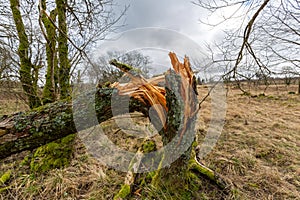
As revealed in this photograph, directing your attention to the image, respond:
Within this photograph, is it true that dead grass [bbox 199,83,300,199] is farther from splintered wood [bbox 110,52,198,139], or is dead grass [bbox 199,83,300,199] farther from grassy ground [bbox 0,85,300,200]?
splintered wood [bbox 110,52,198,139]

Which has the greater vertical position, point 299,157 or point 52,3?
point 52,3

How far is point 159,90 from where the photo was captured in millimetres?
1978

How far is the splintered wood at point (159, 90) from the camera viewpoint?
68.8 inches

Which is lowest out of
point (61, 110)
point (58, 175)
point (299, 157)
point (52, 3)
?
point (299, 157)

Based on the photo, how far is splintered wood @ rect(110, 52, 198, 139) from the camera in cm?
175

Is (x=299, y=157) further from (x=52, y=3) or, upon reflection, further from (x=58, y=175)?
(x=52, y=3)

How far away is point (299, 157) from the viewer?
3.24m

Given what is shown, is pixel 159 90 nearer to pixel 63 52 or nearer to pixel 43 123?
pixel 43 123

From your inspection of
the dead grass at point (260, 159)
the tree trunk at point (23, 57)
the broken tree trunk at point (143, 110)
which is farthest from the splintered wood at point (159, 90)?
the tree trunk at point (23, 57)

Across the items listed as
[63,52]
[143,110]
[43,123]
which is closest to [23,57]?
[63,52]

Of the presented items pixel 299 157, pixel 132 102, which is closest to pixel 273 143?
pixel 299 157

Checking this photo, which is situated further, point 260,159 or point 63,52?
point 260,159

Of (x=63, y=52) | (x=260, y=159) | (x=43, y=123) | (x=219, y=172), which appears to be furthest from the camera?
(x=260, y=159)

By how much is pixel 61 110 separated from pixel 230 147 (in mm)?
3482
